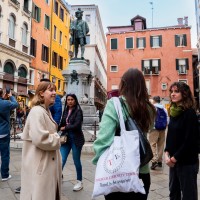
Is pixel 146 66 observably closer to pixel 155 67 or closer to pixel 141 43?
pixel 155 67

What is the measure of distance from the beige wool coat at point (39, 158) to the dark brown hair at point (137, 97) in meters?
0.88

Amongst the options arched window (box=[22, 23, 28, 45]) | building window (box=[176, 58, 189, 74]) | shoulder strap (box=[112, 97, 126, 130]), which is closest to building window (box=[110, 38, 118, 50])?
building window (box=[176, 58, 189, 74])

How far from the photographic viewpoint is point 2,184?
15.7 feet

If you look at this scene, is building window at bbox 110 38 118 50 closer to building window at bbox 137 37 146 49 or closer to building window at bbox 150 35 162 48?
building window at bbox 137 37 146 49

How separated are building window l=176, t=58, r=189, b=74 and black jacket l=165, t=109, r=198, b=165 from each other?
110 ft

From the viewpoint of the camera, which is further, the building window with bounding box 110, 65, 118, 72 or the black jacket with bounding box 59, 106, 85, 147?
the building window with bounding box 110, 65, 118, 72

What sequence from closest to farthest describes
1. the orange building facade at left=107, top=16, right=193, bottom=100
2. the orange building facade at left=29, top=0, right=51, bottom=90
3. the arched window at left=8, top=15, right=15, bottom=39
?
the arched window at left=8, top=15, right=15, bottom=39 → the orange building facade at left=29, top=0, right=51, bottom=90 → the orange building facade at left=107, top=16, right=193, bottom=100

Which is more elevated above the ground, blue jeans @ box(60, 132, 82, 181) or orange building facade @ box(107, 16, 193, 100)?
orange building facade @ box(107, 16, 193, 100)

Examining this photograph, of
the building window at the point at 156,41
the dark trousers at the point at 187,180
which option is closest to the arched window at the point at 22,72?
the building window at the point at 156,41

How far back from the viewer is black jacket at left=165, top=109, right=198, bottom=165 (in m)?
2.79

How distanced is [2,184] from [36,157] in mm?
2636

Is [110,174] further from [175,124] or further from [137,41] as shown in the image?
[137,41]

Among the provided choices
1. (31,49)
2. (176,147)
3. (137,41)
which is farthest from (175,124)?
(137,41)

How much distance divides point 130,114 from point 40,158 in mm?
1082
